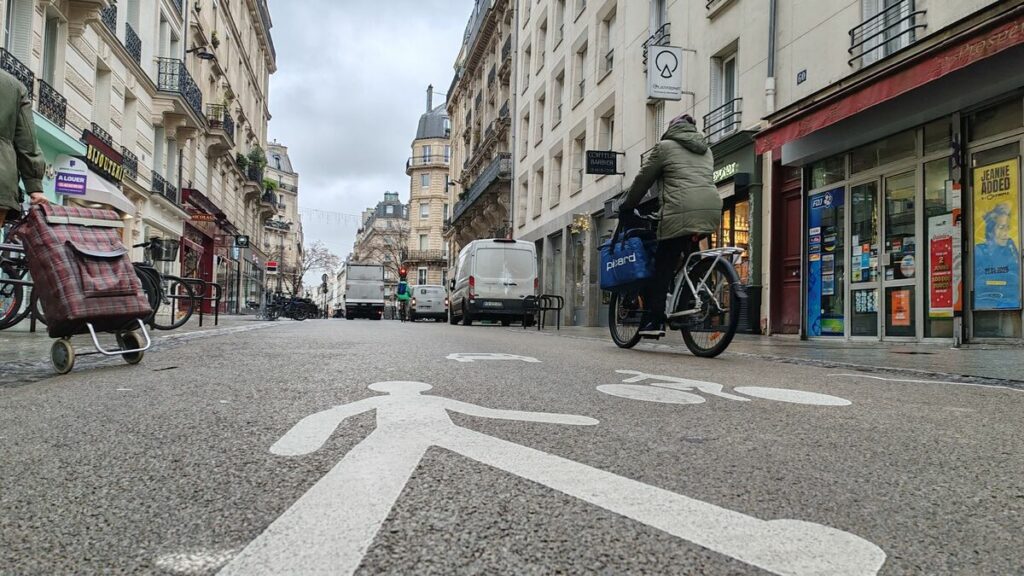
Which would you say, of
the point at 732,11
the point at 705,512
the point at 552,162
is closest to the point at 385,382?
the point at 705,512

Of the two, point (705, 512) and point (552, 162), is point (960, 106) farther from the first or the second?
point (552, 162)

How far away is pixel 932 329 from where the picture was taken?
9.43m

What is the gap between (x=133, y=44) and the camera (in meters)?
19.1

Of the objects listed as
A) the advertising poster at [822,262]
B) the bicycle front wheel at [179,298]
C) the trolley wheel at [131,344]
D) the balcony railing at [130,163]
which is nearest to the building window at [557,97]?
the balcony railing at [130,163]

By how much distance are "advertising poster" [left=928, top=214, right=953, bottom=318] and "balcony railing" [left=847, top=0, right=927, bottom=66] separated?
2336 millimetres

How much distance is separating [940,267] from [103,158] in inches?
648

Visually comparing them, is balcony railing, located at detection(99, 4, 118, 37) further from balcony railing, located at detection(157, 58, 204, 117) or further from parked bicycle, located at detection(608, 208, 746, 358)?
parked bicycle, located at detection(608, 208, 746, 358)

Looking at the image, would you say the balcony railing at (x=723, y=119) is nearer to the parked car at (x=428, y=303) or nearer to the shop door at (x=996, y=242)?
the shop door at (x=996, y=242)

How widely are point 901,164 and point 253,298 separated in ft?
135

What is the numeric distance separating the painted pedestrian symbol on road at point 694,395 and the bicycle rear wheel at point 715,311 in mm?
A: 1850

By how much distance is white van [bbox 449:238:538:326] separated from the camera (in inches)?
767

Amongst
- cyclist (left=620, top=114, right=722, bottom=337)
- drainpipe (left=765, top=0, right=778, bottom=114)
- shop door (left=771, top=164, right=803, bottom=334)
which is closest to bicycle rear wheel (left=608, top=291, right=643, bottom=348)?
cyclist (left=620, top=114, right=722, bottom=337)

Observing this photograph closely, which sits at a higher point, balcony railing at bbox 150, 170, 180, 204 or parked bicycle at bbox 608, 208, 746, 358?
balcony railing at bbox 150, 170, 180, 204

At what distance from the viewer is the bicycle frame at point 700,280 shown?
5.98m
